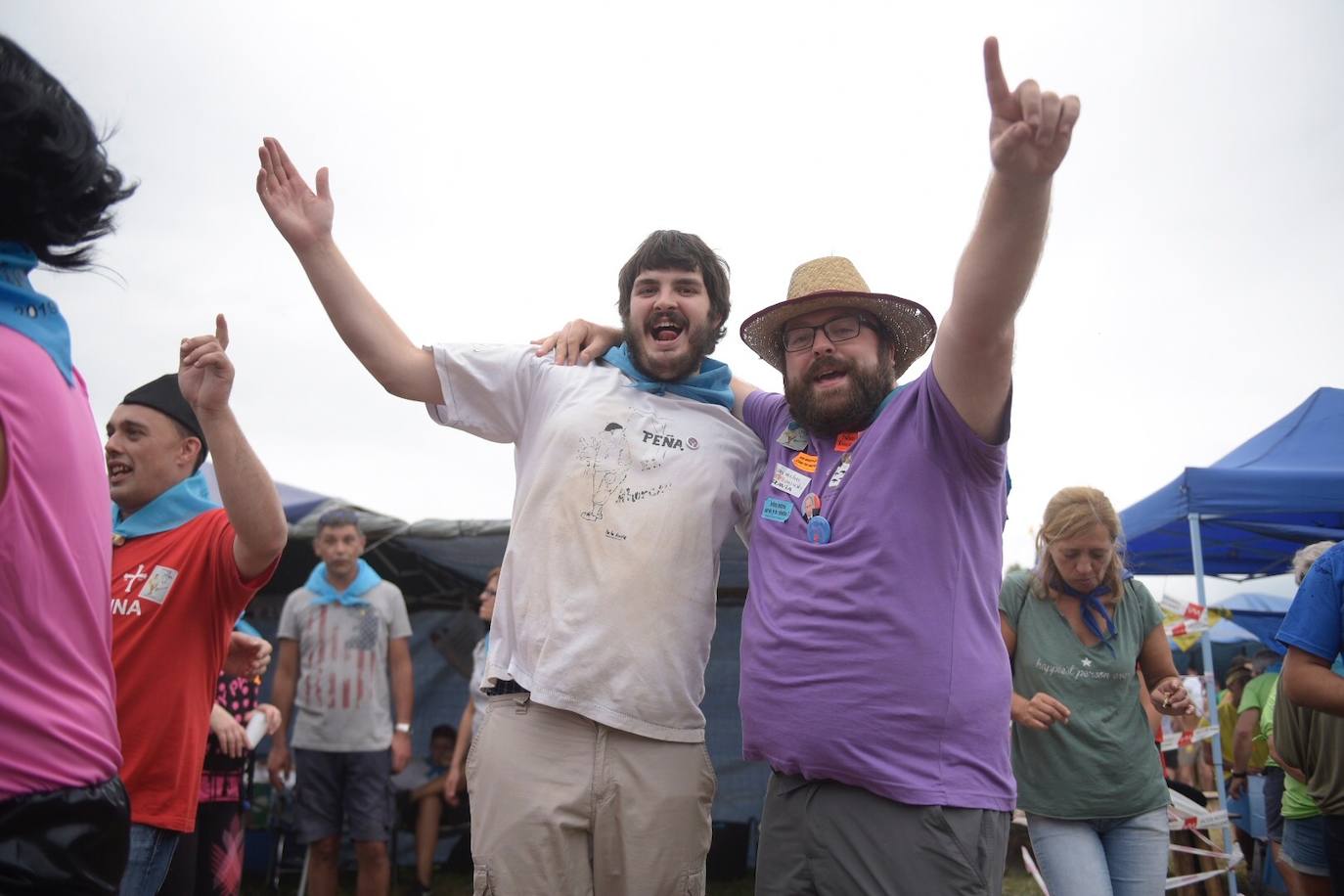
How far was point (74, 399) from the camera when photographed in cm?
152

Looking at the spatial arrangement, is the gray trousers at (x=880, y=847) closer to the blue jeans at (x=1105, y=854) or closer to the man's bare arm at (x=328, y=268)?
the blue jeans at (x=1105, y=854)

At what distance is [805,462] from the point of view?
99.5 inches

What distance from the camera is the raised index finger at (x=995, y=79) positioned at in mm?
1771

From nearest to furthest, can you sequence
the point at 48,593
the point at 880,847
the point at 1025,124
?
the point at 48,593
the point at 1025,124
the point at 880,847

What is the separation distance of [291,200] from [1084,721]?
3156 millimetres

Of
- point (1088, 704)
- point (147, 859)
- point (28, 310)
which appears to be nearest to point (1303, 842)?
point (1088, 704)

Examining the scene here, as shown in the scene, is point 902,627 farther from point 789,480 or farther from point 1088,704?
point 1088,704

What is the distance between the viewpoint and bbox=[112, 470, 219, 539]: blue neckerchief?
282cm

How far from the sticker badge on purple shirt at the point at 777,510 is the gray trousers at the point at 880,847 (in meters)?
0.66

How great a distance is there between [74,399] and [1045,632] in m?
3.29

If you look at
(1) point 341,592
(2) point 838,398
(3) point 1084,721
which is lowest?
(3) point 1084,721

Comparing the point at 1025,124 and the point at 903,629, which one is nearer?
the point at 1025,124

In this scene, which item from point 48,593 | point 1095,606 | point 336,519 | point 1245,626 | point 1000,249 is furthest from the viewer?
point 1245,626

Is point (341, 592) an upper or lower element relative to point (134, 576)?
lower
